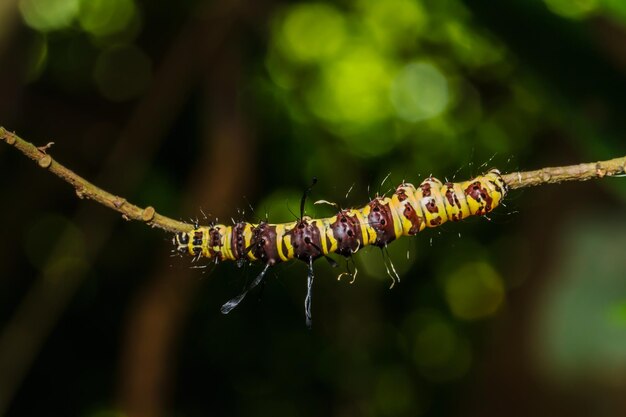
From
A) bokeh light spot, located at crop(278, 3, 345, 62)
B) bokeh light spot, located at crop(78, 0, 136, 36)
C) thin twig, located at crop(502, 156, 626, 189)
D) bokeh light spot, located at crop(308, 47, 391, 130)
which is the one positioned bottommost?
thin twig, located at crop(502, 156, 626, 189)

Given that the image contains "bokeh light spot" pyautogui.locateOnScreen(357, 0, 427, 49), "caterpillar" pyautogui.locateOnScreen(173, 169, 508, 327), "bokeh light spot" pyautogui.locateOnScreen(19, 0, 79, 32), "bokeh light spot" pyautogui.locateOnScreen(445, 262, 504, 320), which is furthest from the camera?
"bokeh light spot" pyautogui.locateOnScreen(445, 262, 504, 320)

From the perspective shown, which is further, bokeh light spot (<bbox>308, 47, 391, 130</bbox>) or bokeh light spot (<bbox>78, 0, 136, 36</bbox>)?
bokeh light spot (<bbox>308, 47, 391, 130</bbox>)

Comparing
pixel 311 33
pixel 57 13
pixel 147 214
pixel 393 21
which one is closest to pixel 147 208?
pixel 147 214

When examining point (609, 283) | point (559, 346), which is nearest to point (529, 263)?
point (559, 346)

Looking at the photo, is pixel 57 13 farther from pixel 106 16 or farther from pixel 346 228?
pixel 346 228

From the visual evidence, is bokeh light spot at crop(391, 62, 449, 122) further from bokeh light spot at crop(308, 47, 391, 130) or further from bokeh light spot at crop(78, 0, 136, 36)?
bokeh light spot at crop(78, 0, 136, 36)

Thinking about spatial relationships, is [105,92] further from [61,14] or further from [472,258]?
[472,258]

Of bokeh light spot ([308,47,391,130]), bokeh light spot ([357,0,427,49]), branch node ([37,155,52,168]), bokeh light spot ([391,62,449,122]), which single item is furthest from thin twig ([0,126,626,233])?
bokeh light spot ([308,47,391,130])
